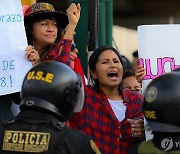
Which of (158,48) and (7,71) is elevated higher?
(158,48)

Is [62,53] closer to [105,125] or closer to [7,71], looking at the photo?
[7,71]

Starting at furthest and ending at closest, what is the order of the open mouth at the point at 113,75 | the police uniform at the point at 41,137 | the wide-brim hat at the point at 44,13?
the open mouth at the point at 113,75 < the wide-brim hat at the point at 44,13 < the police uniform at the point at 41,137

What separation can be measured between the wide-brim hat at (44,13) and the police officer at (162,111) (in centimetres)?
175

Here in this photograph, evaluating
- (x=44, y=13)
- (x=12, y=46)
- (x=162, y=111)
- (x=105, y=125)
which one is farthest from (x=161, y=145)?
(x=44, y=13)

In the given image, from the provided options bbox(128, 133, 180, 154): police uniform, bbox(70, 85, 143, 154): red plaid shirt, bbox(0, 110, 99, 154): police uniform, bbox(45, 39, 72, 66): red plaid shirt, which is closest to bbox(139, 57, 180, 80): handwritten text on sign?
bbox(70, 85, 143, 154): red plaid shirt

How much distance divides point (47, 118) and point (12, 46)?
1.42 meters

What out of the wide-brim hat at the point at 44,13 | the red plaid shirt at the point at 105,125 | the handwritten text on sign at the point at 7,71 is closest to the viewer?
the handwritten text on sign at the point at 7,71

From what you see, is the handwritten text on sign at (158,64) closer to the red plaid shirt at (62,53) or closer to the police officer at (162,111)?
the red plaid shirt at (62,53)

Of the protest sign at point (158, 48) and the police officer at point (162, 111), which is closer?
the police officer at point (162, 111)

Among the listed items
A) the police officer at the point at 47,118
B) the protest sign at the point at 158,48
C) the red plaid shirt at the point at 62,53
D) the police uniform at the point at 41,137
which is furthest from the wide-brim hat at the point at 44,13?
the police uniform at the point at 41,137

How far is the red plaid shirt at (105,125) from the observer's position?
16.6ft

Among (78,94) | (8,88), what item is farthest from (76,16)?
(78,94)

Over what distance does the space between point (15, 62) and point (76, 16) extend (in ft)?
2.33

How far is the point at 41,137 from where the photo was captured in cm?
359
